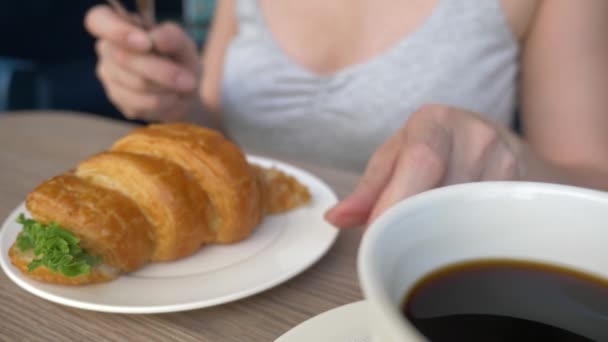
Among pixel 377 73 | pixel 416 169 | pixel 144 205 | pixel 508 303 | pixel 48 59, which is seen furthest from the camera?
pixel 48 59

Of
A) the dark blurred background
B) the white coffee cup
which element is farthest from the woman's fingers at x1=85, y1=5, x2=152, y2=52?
the dark blurred background

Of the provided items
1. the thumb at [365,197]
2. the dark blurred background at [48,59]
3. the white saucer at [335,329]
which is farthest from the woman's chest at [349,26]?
the dark blurred background at [48,59]

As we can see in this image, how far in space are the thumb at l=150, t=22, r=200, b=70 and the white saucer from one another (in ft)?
1.74

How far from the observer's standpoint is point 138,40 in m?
0.73

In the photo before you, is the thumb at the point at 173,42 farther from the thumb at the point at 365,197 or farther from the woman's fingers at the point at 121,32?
the thumb at the point at 365,197

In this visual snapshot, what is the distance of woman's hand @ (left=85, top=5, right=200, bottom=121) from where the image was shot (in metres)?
0.74

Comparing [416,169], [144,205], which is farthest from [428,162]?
[144,205]

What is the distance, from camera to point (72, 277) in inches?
17.6

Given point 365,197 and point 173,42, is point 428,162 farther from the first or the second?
point 173,42

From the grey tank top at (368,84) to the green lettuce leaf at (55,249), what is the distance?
406mm

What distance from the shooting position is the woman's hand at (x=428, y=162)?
0.40 meters

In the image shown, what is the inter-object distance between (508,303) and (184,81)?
589 millimetres

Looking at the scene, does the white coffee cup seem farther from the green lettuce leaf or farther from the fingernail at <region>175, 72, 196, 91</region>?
the fingernail at <region>175, 72, 196, 91</region>

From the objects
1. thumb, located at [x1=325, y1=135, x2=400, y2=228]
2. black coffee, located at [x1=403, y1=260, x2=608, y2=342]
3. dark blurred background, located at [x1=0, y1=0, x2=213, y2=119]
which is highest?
black coffee, located at [x1=403, y1=260, x2=608, y2=342]
